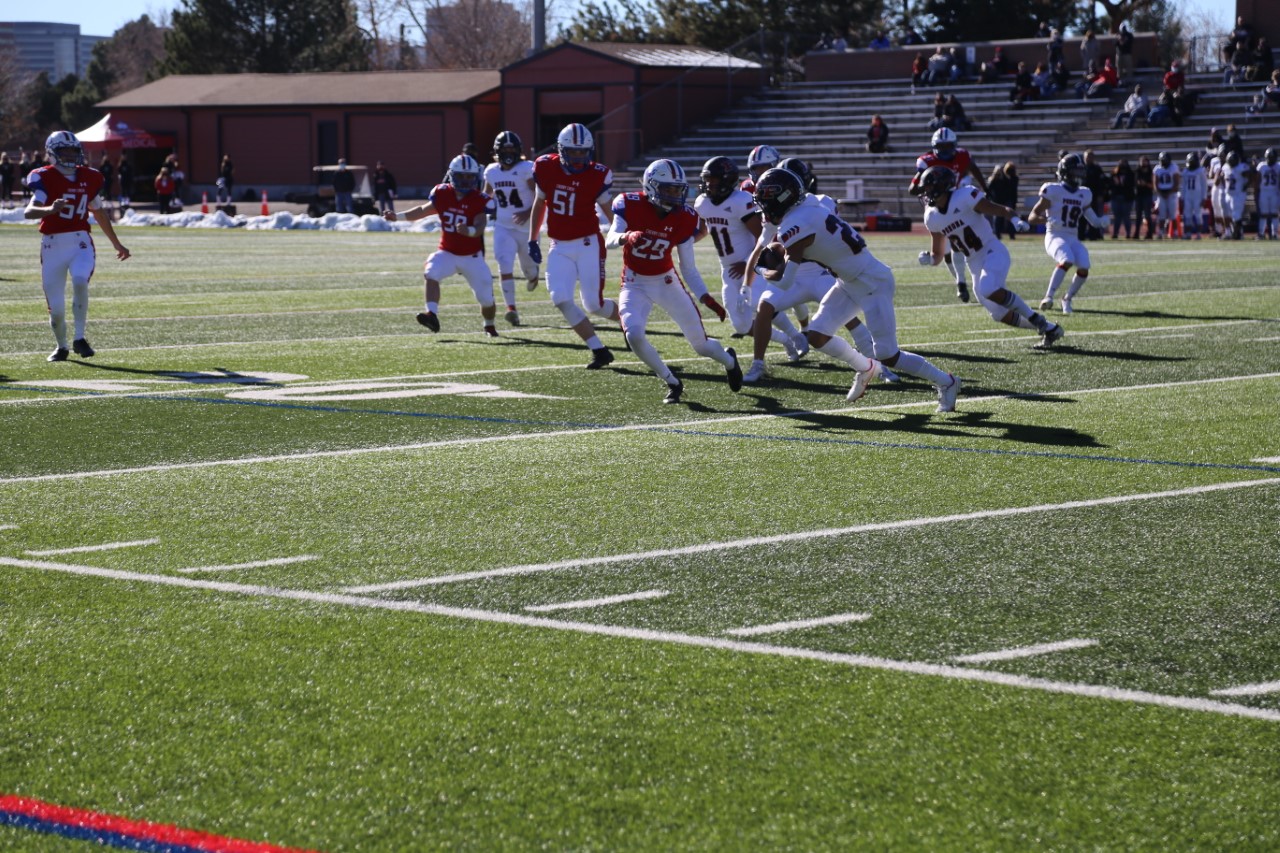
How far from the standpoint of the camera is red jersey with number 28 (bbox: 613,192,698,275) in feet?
36.7

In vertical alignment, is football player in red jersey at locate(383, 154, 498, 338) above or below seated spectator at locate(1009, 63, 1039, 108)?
below

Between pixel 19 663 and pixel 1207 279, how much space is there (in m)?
20.1

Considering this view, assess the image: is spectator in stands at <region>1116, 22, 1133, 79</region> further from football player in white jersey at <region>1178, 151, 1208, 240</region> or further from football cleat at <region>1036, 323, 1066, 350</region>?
football cleat at <region>1036, 323, 1066, 350</region>

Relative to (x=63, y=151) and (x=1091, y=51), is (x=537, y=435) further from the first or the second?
(x=1091, y=51)

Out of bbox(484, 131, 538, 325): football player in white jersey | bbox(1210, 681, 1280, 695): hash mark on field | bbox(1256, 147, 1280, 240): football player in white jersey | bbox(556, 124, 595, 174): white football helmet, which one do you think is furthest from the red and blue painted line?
bbox(1256, 147, 1280, 240): football player in white jersey

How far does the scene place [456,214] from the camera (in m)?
15.8

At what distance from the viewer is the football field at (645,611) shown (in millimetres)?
4074

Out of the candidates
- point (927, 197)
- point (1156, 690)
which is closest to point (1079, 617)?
point (1156, 690)

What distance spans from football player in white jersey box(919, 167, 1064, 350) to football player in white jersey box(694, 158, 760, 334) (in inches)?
58.3

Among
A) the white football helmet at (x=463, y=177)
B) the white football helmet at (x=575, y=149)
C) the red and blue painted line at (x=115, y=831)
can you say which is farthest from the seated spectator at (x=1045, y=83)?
the red and blue painted line at (x=115, y=831)

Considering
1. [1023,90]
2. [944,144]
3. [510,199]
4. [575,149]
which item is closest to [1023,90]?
[1023,90]

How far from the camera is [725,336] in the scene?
15.8 m

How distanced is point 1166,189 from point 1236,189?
4.89 ft

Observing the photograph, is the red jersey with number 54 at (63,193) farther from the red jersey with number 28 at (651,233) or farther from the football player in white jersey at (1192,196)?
the football player in white jersey at (1192,196)
